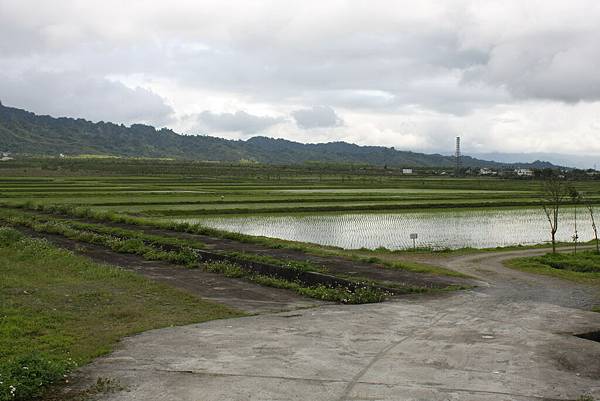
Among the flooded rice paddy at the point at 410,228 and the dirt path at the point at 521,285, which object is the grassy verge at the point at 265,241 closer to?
the dirt path at the point at 521,285

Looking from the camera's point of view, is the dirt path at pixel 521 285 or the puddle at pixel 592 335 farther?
the dirt path at pixel 521 285

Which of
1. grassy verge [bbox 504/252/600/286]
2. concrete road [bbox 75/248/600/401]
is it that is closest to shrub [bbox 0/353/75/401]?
concrete road [bbox 75/248/600/401]

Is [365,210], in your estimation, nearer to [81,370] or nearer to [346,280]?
[346,280]

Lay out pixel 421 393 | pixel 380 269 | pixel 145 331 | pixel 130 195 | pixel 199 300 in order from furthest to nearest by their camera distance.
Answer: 1. pixel 130 195
2. pixel 380 269
3. pixel 199 300
4. pixel 145 331
5. pixel 421 393

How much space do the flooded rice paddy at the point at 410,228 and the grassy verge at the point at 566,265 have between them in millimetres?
5534

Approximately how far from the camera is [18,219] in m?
28.8

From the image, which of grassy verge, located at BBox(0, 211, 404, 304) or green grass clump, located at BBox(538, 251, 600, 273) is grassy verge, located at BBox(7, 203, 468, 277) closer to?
grassy verge, located at BBox(0, 211, 404, 304)

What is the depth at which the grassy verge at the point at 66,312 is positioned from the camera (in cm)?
750

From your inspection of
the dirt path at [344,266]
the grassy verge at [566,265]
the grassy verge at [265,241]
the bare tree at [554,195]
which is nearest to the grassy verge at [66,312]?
the dirt path at [344,266]

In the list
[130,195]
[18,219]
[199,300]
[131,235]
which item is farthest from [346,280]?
[130,195]

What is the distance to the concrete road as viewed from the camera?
7.17m

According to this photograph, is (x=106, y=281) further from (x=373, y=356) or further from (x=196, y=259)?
(x=373, y=356)

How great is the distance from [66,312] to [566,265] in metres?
15.4

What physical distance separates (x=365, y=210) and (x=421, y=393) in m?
32.8
